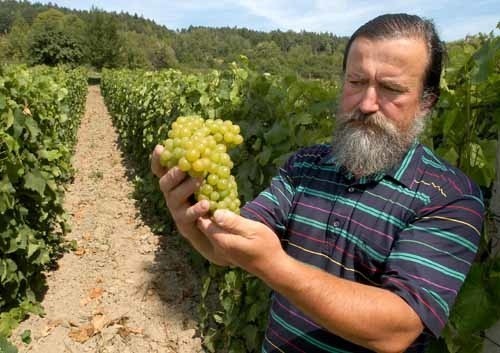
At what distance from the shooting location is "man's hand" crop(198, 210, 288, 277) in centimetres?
130

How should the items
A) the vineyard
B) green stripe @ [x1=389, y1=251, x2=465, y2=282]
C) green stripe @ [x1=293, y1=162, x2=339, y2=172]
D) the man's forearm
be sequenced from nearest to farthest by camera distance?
the man's forearm < green stripe @ [x1=389, y1=251, x2=465, y2=282] < the vineyard < green stripe @ [x1=293, y1=162, x2=339, y2=172]

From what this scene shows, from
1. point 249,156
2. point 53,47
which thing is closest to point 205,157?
point 249,156

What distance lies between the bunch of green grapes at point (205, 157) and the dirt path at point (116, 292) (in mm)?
3169

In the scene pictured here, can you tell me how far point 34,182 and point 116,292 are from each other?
1503 millimetres

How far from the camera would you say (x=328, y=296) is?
4.25ft

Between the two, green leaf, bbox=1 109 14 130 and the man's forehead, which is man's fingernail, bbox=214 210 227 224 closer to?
the man's forehead

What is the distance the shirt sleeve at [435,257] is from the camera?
1.34m

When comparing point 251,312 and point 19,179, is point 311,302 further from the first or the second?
point 19,179

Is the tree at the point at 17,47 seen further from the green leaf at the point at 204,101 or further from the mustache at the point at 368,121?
the mustache at the point at 368,121

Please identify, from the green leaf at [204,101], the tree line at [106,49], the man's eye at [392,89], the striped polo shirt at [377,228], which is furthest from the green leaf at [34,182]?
the tree line at [106,49]

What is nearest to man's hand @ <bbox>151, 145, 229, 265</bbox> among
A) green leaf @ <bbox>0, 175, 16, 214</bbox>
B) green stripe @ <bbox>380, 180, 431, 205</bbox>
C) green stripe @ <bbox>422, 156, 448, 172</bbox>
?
green stripe @ <bbox>380, 180, 431, 205</bbox>

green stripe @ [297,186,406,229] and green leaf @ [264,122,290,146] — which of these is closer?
green stripe @ [297,186,406,229]

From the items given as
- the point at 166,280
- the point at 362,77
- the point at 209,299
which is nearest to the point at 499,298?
the point at 362,77

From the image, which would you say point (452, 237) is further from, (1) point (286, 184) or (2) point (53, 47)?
(2) point (53, 47)
